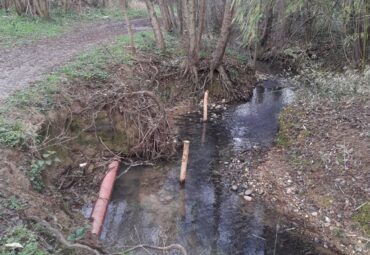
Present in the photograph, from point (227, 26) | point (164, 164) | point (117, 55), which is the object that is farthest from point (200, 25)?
point (164, 164)

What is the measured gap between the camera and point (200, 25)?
527 inches

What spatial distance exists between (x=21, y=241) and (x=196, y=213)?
12.6ft

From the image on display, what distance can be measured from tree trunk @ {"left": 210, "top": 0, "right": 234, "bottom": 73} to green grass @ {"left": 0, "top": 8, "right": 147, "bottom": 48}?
6.43m

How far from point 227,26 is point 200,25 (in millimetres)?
1119

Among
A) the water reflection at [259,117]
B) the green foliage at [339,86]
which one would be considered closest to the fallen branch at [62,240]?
the water reflection at [259,117]

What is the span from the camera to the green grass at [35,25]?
1312 cm

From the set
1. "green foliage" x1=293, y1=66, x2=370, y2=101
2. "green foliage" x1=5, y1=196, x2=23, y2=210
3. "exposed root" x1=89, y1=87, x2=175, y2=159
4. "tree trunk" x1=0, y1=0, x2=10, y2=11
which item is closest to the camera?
"green foliage" x1=5, y1=196, x2=23, y2=210

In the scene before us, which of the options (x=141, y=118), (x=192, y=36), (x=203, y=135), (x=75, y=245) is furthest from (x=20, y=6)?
(x=75, y=245)

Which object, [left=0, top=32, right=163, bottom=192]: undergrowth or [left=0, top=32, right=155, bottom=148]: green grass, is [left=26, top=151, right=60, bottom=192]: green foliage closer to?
[left=0, top=32, right=163, bottom=192]: undergrowth

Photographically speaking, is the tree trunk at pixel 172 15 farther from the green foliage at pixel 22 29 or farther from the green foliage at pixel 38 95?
the green foliage at pixel 38 95

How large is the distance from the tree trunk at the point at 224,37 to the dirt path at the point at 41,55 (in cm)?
445

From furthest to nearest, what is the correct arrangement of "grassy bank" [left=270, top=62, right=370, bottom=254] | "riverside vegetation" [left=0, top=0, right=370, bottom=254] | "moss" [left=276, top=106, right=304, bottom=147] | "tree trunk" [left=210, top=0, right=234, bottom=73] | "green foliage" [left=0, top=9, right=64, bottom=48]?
"green foliage" [left=0, top=9, right=64, bottom=48], "tree trunk" [left=210, top=0, right=234, bottom=73], "moss" [left=276, top=106, right=304, bottom=147], "grassy bank" [left=270, top=62, right=370, bottom=254], "riverside vegetation" [left=0, top=0, right=370, bottom=254]

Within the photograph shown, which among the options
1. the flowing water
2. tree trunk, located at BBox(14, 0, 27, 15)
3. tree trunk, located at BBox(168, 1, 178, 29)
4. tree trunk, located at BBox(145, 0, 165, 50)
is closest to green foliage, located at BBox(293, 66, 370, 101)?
the flowing water

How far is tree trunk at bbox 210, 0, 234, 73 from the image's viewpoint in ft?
41.1
